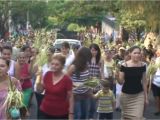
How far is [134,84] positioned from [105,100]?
126 cm

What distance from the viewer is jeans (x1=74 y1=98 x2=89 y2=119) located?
29.0ft

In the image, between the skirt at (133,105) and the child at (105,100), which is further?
the child at (105,100)

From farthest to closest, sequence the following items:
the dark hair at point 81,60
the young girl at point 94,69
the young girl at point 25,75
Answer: the young girl at point 94,69 < the young girl at point 25,75 < the dark hair at point 81,60

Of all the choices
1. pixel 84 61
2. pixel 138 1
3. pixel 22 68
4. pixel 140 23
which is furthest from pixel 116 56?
pixel 140 23

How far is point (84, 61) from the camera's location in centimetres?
845

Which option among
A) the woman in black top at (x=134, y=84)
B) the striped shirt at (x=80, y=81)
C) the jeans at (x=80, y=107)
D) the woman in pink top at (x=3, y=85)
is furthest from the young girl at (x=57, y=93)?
the woman in black top at (x=134, y=84)

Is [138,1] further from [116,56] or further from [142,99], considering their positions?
[142,99]

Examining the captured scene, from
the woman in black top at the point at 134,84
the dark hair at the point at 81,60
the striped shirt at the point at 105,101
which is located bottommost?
the striped shirt at the point at 105,101

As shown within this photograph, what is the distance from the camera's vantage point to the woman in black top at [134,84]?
29.3ft

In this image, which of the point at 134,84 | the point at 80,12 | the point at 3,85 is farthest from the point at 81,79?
the point at 80,12

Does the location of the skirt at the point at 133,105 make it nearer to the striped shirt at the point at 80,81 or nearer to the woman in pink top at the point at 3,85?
the striped shirt at the point at 80,81

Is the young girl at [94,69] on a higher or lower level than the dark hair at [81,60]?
lower

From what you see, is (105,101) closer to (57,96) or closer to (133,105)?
(133,105)

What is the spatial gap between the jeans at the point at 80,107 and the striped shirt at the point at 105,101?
1.01 metres
